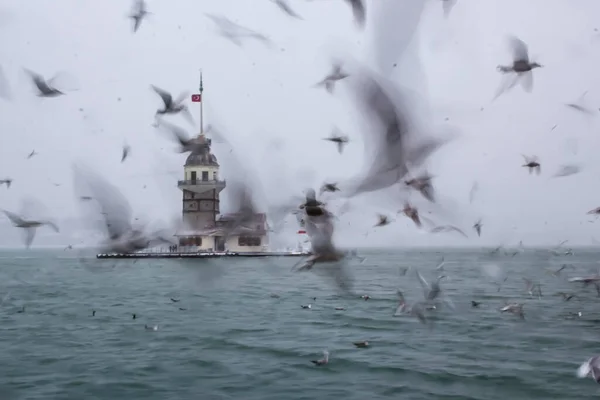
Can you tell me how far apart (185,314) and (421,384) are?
1803 centimetres

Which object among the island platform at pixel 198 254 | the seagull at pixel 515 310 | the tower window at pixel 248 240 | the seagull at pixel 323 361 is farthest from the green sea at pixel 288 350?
the tower window at pixel 248 240

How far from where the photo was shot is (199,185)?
3743 inches

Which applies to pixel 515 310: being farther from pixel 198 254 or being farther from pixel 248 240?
pixel 248 240

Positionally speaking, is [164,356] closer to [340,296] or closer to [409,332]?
[409,332]

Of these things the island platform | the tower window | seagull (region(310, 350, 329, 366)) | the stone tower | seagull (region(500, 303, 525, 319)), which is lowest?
seagull (region(310, 350, 329, 366))

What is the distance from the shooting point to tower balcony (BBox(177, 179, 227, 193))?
309ft

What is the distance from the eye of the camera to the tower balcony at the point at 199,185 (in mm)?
94194

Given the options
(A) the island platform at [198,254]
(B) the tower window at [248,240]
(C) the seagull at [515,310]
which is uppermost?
(B) the tower window at [248,240]

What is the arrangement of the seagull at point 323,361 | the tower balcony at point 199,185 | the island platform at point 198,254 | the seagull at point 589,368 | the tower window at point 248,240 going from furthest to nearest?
the tower window at point 248,240, the island platform at point 198,254, the tower balcony at point 199,185, the seagull at point 323,361, the seagull at point 589,368

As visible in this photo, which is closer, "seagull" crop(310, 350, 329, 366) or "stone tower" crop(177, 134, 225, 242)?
"seagull" crop(310, 350, 329, 366)

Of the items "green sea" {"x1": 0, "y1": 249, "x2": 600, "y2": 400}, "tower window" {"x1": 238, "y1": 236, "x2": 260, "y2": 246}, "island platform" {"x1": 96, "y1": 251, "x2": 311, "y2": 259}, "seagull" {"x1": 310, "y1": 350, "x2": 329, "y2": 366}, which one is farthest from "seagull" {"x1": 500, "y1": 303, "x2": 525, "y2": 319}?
Answer: "tower window" {"x1": 238, "y1": 236, "x2": 260, "y2": 246}

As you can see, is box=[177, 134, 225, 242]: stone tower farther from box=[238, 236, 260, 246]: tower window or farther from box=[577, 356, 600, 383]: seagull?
box=[577, 356, 600, 383]: seagull

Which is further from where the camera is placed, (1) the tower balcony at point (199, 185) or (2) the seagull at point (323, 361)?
(1) the tower balcony at point (199, 185)

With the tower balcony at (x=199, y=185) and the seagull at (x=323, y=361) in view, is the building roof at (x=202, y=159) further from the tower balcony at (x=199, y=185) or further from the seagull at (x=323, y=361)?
the seagull at (x=323, y=361)
